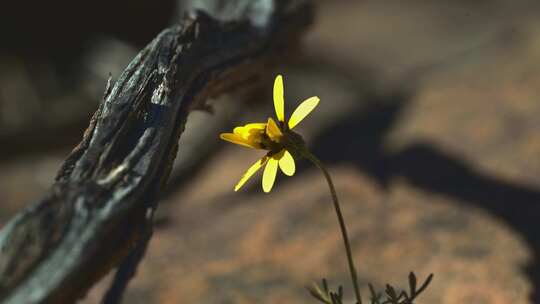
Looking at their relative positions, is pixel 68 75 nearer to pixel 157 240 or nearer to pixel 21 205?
pixel 21 205

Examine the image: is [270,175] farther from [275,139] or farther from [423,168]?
[423,168]

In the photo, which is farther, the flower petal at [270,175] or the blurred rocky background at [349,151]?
the blurred rocky background at [349,151]

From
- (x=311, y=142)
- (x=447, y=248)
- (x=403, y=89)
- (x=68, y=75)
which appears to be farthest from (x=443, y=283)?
(x=68, y=75)

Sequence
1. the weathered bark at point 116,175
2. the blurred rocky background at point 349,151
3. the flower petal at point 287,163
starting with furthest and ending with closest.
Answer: the blurred rocky background at point 349,151, the flower petal at point 287,163, the weathered bark at point 116,175

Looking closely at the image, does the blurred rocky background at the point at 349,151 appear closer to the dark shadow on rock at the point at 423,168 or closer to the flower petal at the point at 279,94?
the dark shadow on rock at the point at 423,168

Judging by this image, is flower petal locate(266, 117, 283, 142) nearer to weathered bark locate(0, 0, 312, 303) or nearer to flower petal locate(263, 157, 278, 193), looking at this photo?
flower petal locate(263, 157, 278, 193)

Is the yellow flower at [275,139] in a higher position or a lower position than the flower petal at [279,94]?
lower

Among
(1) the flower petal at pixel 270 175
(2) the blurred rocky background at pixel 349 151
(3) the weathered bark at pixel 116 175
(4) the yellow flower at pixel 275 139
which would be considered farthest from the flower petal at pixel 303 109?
(2) the blurred rocky background at pixel 349 151
